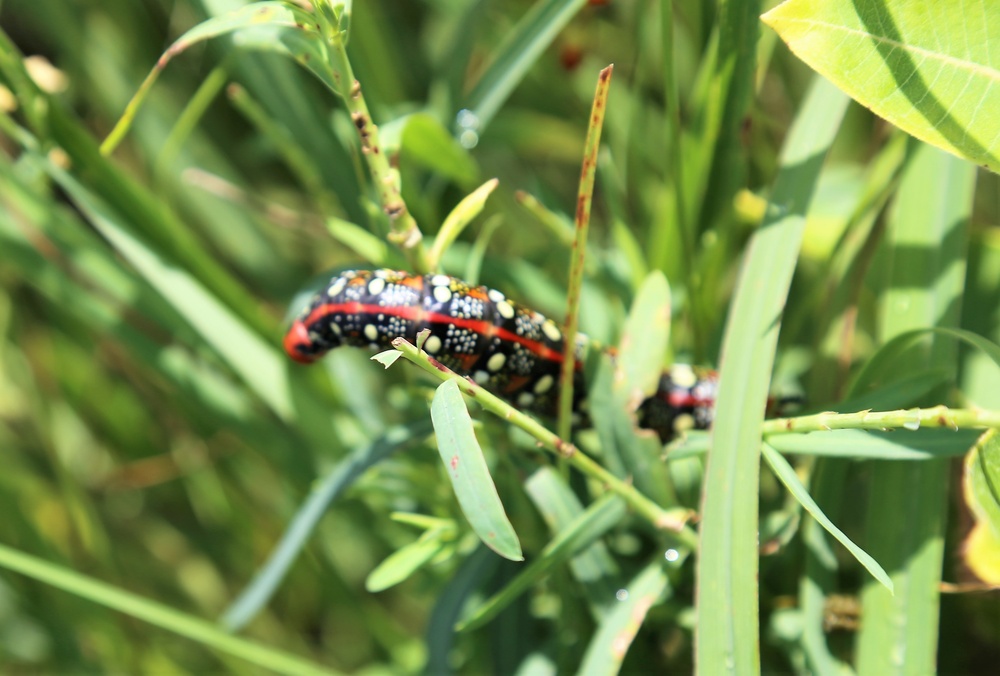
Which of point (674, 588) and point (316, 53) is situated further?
point (674, 588)

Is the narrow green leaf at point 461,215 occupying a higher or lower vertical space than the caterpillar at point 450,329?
higher

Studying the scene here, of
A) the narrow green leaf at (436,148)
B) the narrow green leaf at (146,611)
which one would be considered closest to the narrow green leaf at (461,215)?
the narrow green leaf at (436,148)

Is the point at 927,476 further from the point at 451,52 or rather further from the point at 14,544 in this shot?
the point at 14,544

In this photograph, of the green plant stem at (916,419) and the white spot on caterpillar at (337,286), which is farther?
the white spot on caterpillar at (337,286)

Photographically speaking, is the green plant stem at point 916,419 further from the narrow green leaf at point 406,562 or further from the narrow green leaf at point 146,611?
the narrow green leaf at point 146,611

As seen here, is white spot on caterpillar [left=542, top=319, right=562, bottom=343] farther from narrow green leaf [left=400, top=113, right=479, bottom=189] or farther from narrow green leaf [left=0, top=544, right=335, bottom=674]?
narrow green leaf [left=0, top=544, right=335, bottom=674]

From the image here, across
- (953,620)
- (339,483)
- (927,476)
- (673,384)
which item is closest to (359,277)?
(339,483)

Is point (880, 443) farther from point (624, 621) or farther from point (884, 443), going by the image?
point (624, 621)

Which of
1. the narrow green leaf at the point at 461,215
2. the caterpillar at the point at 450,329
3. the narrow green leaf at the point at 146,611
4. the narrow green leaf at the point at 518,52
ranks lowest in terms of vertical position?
the narrow green leaf at the point at 146,611
